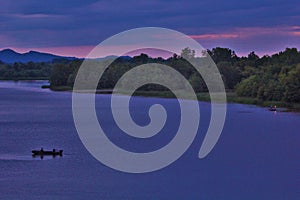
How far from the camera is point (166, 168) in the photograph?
31.9 metres

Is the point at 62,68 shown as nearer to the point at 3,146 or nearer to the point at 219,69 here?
the point at 219,69

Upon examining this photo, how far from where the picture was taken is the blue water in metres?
26.7

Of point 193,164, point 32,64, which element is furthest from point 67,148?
point 32,64

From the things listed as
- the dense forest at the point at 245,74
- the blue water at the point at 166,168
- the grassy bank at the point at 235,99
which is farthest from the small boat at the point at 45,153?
the dense forest at the point at 245,74

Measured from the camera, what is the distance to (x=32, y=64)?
588ft

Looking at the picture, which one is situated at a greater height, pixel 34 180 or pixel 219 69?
pixel 219 69

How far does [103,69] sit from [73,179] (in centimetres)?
8259

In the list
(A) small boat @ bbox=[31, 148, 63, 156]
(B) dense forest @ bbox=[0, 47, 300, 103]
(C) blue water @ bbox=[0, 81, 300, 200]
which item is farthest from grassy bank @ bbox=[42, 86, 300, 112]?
(A) small boat @ bbox=[31, 148, 63, 156]

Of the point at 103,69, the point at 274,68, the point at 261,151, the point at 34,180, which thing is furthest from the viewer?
the point at 103,69

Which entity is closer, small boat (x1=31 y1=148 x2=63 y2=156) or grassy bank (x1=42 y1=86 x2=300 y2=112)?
small boat (x1=31 y1=148 x2=63 y2=156)

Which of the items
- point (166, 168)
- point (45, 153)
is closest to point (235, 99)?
point (45, 153)

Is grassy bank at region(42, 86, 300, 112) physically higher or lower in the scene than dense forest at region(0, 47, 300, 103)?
lower

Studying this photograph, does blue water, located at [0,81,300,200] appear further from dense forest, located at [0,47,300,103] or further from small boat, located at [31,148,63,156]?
dense forest, located at [0,47,300,103]

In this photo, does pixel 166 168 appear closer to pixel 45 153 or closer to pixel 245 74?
pixel 45 153
